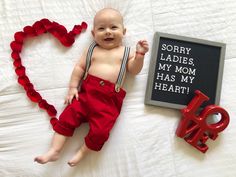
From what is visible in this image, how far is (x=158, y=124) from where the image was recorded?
41.5 inches

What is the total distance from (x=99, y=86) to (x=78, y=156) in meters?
0.23

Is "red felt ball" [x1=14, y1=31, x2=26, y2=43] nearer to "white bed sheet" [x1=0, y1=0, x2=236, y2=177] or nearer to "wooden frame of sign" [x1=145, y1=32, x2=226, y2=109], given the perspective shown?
"white bed sheet" [x1=0, y1=0, x2=236, y2=177]

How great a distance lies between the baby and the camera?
3.16 feet

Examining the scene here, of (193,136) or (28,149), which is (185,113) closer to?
(193,136)

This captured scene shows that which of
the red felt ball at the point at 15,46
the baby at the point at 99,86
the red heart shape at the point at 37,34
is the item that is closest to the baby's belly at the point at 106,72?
the baby at the point at 99,86

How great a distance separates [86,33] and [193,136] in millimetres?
491

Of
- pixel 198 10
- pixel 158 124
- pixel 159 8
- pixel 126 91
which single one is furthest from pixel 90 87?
pixel 198 10

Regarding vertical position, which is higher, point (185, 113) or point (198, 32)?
point (198, 32)

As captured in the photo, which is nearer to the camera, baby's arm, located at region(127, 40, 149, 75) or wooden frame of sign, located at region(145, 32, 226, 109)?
baby's arm, located at region(127, 40, 149, 75)

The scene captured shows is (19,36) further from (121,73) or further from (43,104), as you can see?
(121,73)

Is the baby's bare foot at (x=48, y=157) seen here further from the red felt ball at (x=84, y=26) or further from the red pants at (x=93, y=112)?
the red felt ball at (x=84, y=26)

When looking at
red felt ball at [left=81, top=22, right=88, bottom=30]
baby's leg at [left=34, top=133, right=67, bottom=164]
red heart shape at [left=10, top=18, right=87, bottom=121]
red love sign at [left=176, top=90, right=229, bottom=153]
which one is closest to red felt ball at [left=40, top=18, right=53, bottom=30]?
red heart shape at [left=10, top=18, right=87, bottom=121]

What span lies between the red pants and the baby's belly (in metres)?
0.01

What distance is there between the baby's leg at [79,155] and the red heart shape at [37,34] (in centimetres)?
13
